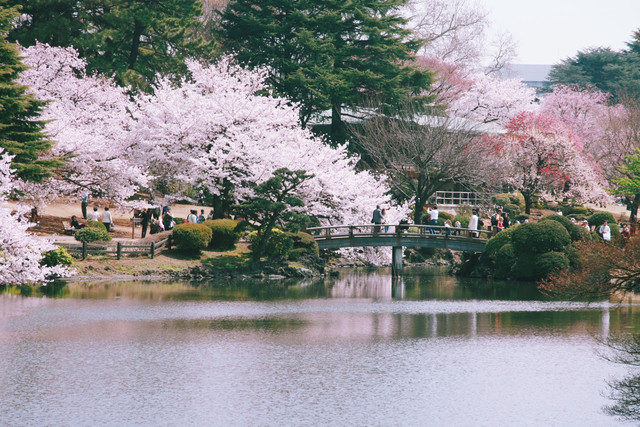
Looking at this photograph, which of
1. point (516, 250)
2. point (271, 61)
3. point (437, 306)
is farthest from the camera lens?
point (271, 61)

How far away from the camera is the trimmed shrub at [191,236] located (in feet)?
120

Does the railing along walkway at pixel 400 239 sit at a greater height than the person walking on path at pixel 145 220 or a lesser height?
lesser

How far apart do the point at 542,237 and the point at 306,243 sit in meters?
11.4

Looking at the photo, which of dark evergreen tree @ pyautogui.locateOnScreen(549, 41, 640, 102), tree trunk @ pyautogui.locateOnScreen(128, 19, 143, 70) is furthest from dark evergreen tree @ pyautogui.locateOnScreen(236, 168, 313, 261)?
dark evergreen tree @ pyautogui.locateOnScreen(549, 41, 640, 102)

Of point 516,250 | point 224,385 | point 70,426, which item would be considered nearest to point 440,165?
point 516,250

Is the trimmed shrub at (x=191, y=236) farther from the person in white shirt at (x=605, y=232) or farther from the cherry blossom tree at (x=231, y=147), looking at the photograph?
the person in white shirt at (x=605, y=232)

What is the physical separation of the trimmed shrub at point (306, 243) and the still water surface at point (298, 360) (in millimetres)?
10498

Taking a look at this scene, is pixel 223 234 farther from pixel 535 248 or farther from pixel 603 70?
pixel 603 70

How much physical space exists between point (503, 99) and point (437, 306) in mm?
40829

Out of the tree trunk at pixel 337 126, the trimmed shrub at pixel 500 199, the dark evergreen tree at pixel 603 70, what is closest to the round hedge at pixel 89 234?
the tree trunk at pixel 337 126

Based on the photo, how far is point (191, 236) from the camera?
36656 millimetres

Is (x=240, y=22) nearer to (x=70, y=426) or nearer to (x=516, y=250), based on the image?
(x=516, y=250)

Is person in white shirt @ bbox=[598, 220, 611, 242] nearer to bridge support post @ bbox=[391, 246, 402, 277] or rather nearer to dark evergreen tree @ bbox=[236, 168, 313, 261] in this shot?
bridge support post @ bbox=[391, 246, 402, 277]

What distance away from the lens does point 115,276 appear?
1323 inches
